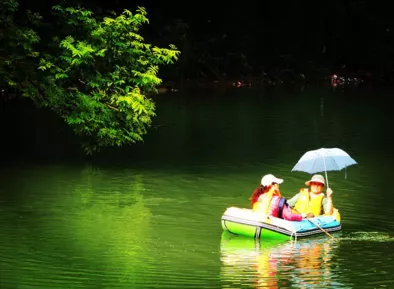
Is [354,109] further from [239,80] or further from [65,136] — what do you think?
[239,80]

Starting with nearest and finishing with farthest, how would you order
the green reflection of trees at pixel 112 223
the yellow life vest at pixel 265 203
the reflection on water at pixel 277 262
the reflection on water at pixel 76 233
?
the reflection on water at pixel 277 262
the reflection on water at pixel 76 233
the green reflection of trees at pixel 112 223
the yellow life vest at pixel 265 203

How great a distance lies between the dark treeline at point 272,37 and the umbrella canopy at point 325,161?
36.1 metres

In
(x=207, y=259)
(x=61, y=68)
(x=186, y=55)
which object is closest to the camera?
(x=207, y=259)

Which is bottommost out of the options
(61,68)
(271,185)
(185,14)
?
(271,185)

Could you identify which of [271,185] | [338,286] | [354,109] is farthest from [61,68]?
[354,109]

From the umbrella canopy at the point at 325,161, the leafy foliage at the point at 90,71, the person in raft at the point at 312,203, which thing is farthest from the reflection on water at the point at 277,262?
the leafy foliage at the point at 90,71

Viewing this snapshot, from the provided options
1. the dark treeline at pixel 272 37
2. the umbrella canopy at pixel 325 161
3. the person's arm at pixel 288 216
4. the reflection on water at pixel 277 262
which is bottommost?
the reflection on water at pixel 277 262

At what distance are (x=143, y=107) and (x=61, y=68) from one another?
2.11 meters

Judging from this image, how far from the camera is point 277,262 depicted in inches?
570

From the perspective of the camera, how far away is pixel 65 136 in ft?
98.0

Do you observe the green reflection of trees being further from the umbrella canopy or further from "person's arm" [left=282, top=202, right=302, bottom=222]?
the umbrella canopy

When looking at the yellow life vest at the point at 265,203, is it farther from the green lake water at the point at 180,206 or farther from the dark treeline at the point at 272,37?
the dark treeline at the point at 272,37

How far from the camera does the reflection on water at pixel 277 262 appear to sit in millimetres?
13344

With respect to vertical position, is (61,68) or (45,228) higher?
(61,68)
